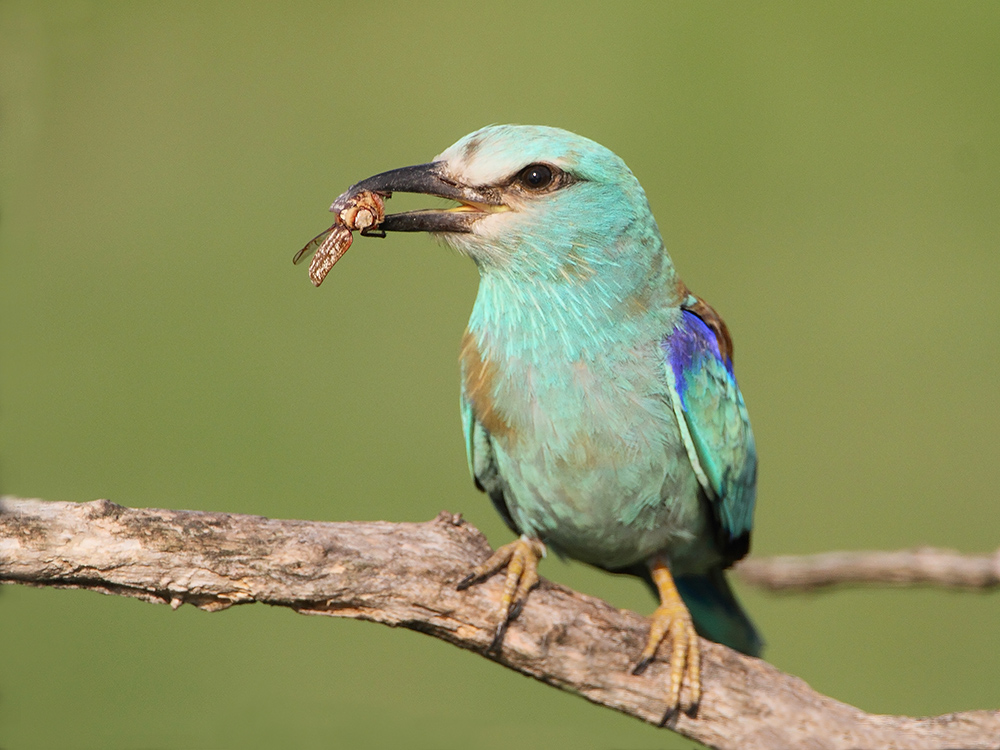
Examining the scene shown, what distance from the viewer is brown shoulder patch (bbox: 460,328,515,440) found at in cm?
327

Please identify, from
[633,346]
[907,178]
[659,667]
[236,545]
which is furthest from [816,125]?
[236,545]

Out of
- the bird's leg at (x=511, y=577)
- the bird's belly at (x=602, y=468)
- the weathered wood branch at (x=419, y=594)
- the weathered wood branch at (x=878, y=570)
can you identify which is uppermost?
the weathered wood branch at (x=878, y=570)

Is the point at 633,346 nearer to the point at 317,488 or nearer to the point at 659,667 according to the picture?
the point at 659,667

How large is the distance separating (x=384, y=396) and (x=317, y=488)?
835 millimetres

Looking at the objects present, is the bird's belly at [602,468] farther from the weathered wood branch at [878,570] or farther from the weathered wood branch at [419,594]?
the weathered wood branch at [878,570]

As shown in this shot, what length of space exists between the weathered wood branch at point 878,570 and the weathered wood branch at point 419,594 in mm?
942

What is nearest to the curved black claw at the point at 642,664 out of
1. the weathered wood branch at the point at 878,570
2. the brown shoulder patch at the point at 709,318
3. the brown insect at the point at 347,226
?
the brown shoulder patch at the point at 709,318

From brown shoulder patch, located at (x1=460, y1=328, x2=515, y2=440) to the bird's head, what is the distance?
30 cm

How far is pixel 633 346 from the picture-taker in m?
3.23

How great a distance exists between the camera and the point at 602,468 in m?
3.19

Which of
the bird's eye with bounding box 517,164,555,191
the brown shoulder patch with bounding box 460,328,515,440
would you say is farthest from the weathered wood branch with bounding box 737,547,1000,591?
the bird's eye with bounding box 517,164,555,191

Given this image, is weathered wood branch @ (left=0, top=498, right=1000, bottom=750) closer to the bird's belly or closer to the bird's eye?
the bird's belly

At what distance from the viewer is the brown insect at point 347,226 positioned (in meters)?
3.17

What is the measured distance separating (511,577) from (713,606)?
133cm
